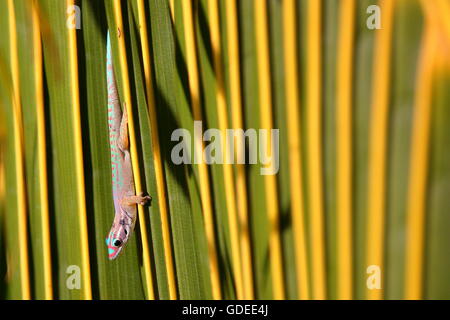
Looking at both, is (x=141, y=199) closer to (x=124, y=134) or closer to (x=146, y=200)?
(x=146, y=200)

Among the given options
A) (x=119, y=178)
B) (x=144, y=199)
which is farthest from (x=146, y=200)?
(x=119, y=178)

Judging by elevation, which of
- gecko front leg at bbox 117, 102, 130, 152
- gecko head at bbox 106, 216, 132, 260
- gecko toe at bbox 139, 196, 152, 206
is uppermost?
gecko front leg at bbox 117, 102, 130, 152

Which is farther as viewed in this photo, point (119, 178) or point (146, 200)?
point (119, 178)

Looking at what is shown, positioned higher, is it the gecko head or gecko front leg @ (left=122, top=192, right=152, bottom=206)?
gecko front leg @ (left=122, top=192, right=152, bottom=206)

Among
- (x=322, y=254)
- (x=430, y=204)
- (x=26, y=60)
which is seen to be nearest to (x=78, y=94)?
(x=26, y=60)

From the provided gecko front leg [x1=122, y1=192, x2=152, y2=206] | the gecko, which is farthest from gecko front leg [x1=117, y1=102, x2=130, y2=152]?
gecko front leg [x1=122, y1=192, x2=152, y2=206]

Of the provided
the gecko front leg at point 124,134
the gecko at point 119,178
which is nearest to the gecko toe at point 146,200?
the gecko at point 119,178

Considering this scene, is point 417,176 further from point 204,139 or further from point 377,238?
point 204,139

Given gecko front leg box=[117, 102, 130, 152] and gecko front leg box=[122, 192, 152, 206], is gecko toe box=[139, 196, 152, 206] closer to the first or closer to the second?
gecko front leg box=[122, 192, 152, 206]

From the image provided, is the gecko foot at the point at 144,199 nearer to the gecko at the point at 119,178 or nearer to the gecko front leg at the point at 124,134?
the gecko at the point at 119,178
